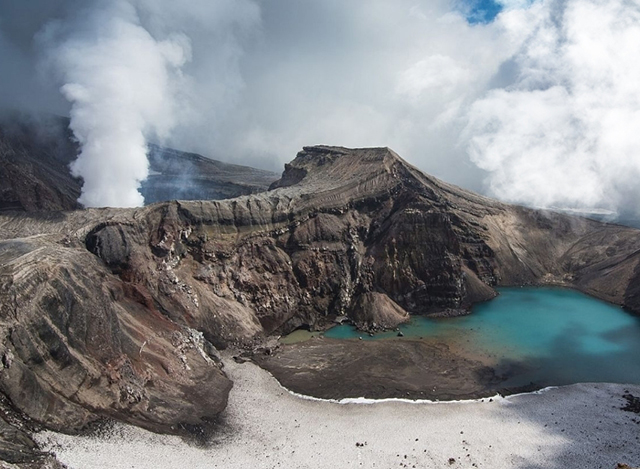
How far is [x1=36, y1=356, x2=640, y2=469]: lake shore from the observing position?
100.0 ft

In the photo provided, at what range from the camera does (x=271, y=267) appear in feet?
211

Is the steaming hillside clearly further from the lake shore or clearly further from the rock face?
the lake shore

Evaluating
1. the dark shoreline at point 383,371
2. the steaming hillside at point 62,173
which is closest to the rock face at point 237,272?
the dark shoreline at point 383,371

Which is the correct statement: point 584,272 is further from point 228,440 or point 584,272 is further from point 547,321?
point 228,440

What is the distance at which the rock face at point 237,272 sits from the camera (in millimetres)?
34000

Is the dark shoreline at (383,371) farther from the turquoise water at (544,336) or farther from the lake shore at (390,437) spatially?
the lake shore at (390,437)

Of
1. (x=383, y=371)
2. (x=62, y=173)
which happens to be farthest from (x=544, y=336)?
(x=62, y=173)

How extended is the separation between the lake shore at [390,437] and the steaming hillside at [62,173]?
51254 mm

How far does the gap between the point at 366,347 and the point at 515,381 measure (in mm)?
16445

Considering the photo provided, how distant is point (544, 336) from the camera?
189ft

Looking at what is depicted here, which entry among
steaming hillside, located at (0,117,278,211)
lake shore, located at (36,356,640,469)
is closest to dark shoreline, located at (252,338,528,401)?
lake shore, located at (36,356,640,469)

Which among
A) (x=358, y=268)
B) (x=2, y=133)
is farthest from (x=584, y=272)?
(x=2, y=133)

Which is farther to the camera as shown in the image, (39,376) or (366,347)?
(366,347)

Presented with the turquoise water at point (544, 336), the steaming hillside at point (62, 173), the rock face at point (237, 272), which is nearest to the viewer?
the rock face at point (237, 272)
